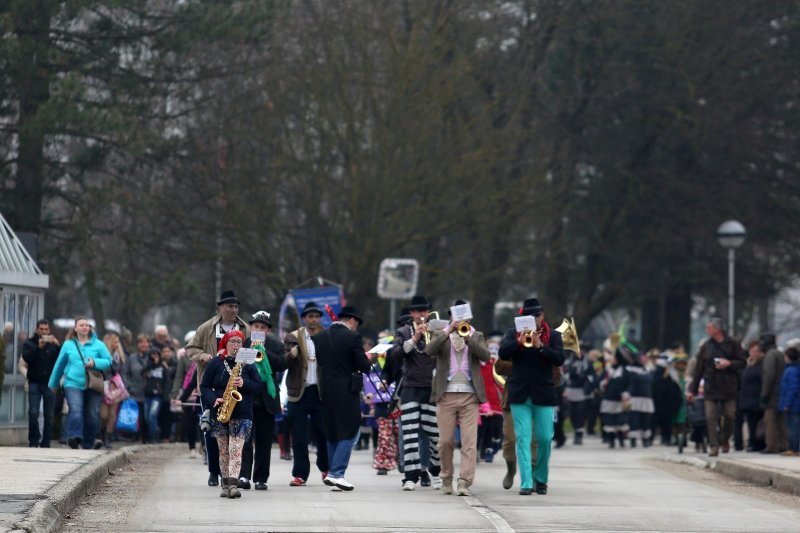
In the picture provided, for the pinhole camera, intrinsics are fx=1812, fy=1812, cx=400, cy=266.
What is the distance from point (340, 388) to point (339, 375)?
0.14 m

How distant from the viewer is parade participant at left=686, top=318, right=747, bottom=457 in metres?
26.2

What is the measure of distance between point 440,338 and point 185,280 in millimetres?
17191

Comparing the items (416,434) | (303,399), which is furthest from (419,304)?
(303,399)

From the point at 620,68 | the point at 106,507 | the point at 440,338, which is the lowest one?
the point at 106,507

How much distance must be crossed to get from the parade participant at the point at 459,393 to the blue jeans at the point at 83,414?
7.71 meters

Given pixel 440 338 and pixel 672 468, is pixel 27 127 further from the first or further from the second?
pixel 440 338

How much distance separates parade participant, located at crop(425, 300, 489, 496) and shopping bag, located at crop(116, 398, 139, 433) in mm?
10911

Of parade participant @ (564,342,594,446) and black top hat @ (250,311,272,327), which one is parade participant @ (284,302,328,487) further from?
parade participant @ (564,342,594,446)

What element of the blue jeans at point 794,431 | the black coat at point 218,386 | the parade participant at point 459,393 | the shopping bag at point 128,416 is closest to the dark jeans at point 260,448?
the black coat at point 218,386

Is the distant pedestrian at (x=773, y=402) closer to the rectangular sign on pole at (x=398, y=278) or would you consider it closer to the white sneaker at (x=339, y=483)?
the rectangular sign on pole at (x=398, y=278)

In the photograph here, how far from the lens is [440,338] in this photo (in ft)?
58.4

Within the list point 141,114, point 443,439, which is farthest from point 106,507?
point 141,114

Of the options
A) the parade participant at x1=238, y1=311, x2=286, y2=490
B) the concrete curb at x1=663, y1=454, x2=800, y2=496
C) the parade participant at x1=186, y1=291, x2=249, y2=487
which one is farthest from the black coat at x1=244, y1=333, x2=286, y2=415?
the concrete curb at x1=663, y1=454, x2=800, y2=496

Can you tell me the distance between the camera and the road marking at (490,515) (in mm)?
14234
